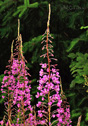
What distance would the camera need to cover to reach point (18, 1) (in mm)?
4301

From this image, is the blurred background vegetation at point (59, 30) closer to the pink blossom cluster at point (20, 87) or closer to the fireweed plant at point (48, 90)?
the pink blossom cluster at point (20, 87)

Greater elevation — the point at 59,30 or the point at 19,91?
the point at 59,30

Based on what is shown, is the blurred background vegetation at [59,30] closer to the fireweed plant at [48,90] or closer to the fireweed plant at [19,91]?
the fireweed plant at [19,91]

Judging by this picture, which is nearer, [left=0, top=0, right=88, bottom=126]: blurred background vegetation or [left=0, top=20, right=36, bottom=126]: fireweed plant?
[left=0, top=20, right=36, bottom=126]: fireweed plant

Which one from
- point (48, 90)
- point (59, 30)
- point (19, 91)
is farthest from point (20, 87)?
point (59, 30)

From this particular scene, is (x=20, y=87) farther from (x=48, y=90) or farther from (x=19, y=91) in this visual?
(x=48, y=90)

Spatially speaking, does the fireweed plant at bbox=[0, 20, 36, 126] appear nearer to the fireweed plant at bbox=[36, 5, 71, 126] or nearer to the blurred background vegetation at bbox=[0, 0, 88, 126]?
the fireweed plant at bbox=[36, 5, 71, 126]

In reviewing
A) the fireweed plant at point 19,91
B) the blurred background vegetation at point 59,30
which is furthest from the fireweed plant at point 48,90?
the blurred background vegetation at point 59,30

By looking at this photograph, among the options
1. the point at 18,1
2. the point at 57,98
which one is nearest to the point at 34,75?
the point at 18,1

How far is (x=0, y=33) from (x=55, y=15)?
1.21 m

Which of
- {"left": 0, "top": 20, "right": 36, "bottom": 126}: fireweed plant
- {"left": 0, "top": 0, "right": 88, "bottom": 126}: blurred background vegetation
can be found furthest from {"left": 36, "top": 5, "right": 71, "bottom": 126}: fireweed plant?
{"left": 0, "top": 0, "right": 88, "bottom": 126}: blurred background vegetation

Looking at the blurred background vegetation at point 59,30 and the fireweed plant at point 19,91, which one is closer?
the fireweed plant at point 19,91

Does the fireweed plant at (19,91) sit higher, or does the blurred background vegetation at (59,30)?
the blurred background vegetation at (59,30)

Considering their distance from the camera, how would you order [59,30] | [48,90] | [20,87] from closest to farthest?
[48,90] → [20,87] → [59,30]
